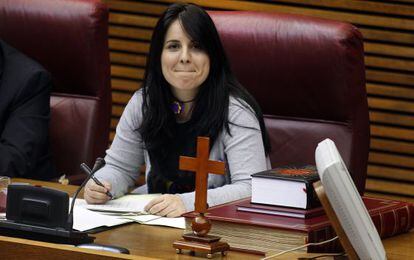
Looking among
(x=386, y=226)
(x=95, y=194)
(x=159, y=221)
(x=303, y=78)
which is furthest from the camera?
(x=303, y=78)

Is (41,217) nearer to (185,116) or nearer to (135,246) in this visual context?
(135,246)

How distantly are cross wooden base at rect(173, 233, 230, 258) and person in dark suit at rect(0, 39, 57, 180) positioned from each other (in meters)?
1.75

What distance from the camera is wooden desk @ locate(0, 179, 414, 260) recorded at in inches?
97.9

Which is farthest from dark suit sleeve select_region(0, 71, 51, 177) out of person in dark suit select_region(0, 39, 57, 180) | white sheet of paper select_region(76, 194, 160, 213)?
white sheet of paper select_region(76, 194, 160, 213)

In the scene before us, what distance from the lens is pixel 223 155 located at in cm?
356

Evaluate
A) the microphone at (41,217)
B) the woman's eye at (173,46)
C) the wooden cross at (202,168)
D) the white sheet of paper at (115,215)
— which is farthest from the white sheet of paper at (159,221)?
the woman's eye at (173,46)

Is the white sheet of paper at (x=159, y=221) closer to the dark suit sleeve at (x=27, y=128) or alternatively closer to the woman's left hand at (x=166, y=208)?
the woman's left hand at (x=166, y=208)

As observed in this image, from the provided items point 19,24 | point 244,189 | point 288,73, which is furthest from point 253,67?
point 19,24

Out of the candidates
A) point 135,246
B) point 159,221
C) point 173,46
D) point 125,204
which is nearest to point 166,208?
point 159,221

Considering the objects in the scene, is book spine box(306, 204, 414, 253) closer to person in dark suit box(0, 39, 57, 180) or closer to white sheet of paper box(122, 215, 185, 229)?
white sheet of paper box(122, 215, 185, 229)

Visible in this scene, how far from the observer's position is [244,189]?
335 centimetres

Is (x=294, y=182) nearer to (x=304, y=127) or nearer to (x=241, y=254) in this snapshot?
(x=241, y=254)

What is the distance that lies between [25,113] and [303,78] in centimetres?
115

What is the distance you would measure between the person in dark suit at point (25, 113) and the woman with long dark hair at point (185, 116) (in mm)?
629
